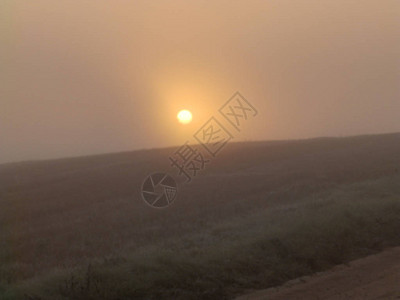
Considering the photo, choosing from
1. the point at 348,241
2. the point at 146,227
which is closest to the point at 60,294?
the point at 348,241

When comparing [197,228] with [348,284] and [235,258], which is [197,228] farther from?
[348,284]

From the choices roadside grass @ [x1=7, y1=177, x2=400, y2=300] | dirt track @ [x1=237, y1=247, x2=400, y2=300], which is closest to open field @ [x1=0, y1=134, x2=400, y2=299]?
roadside grass @ [x1=7, y1=177, x2=400, y2=300]

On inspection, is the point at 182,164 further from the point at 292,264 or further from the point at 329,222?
the point at 292,264

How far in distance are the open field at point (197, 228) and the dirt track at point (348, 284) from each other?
1.39 ft

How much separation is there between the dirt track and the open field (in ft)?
1.39

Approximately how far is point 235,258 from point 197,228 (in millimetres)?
6253

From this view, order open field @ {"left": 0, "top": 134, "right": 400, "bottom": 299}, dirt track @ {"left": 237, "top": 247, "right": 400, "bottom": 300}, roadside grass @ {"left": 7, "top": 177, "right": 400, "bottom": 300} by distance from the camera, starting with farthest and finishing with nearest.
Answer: open field @ {"left": 0, "top": 134, "right": 400, "bottom": 299}, roadside grass @ {"left": 7, "top": 177, "right": 400, "bottom": 300}, dirt track @ {"left": 237, "top": 247, "right": 400, "bottom": 300}

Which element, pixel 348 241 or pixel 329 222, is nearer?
pixel 348 241

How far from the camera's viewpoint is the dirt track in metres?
9.89

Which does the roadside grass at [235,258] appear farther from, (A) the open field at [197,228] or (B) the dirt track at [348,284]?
(B) the dirt track at [348,284]

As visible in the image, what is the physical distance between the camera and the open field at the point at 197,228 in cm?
1088

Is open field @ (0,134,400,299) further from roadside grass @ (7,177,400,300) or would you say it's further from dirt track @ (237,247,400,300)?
dirt track @ (237,247,400,300)

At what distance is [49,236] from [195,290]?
11016 mm

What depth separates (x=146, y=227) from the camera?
1998 cm
